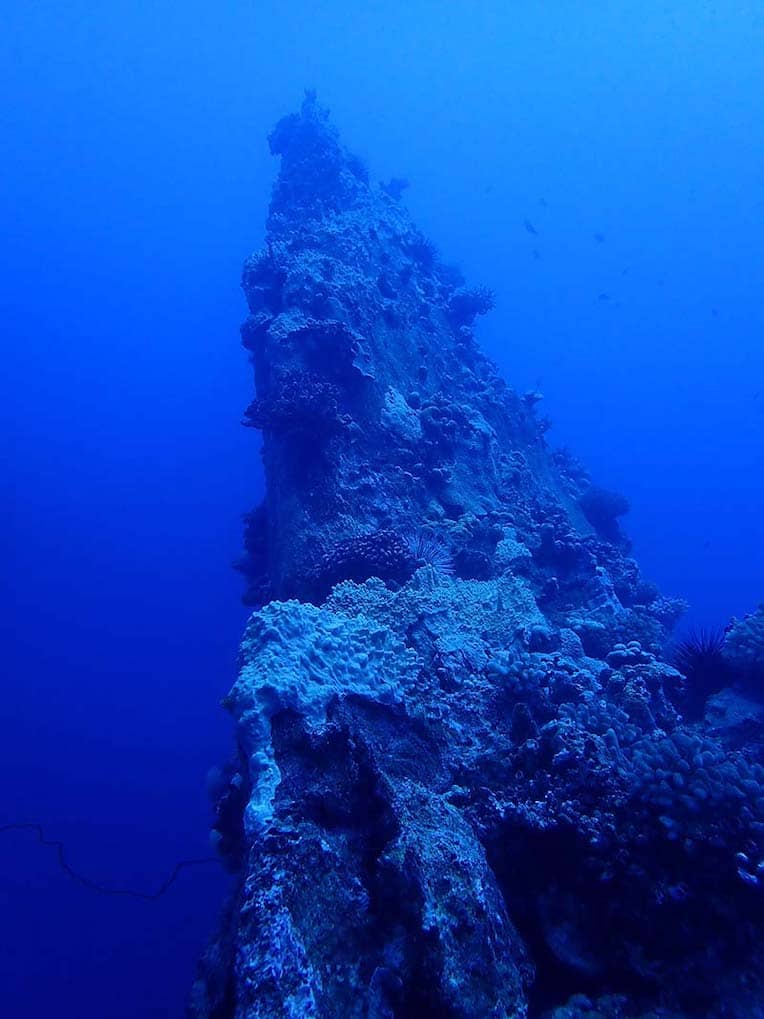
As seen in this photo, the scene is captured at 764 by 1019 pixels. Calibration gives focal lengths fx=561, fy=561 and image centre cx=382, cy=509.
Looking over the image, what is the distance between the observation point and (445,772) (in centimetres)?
565

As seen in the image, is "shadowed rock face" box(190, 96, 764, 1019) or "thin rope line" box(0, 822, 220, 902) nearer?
"shadowed rock face" box(190, 96, 764, 1019)

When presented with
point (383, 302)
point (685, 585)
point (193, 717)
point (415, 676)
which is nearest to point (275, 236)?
point (383, 302)

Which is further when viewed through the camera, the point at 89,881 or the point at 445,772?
the point at 89,881

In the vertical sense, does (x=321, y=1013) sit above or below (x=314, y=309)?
below

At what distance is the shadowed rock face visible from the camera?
3793 millimetres

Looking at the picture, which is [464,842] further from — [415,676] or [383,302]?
[383,302]

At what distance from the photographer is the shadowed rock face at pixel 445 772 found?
379 cm

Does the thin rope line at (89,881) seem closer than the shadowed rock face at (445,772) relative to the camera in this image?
No

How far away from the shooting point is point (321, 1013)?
3336mm

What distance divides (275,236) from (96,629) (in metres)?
40.3

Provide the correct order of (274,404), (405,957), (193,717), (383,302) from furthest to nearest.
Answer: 1. (193,717)
2. (383,302)
3. (274,404)
4. (405,957)

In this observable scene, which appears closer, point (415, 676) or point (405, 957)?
point (405, 957)

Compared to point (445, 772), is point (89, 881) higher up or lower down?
higher up

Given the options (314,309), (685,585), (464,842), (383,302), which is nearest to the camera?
(464,842)
